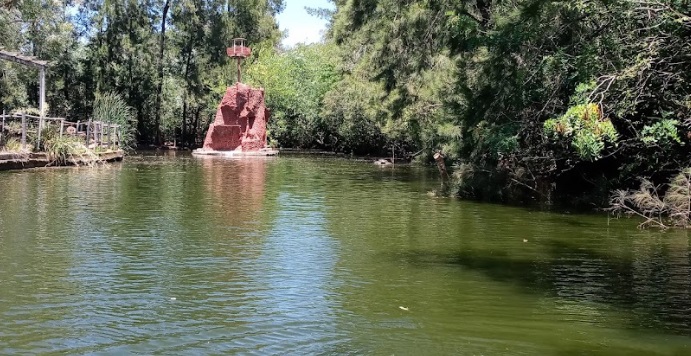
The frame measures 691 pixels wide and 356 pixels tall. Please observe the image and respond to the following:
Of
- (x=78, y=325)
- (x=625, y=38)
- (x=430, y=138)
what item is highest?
(x=625, y=38)

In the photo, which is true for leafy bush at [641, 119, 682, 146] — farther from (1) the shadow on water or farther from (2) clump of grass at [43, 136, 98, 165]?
(2) clump of grass at [43, 136, 98, 165]

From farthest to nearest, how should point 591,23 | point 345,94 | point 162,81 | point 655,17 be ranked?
point 162,81 → point 345,94 → point 591,23 → point 655,17

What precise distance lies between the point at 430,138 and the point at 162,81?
33.0 metres

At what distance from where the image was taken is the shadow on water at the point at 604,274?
6418mm

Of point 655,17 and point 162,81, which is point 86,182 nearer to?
point 655,17

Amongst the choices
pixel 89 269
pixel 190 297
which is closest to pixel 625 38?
pixel 190 297

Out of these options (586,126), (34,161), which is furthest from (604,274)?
(34,161)

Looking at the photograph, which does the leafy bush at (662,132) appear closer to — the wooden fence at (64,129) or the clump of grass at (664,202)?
the clump of grass at (664,202)

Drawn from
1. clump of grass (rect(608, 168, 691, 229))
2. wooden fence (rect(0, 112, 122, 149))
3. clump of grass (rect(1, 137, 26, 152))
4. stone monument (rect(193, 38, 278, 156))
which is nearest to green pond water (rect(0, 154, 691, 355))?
clump of grass (rect(608, 168, 691, 229))

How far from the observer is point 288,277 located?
7.60 meters

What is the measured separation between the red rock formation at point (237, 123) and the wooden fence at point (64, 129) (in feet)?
25.6

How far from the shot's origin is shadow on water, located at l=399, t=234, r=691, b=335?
21.1 feet

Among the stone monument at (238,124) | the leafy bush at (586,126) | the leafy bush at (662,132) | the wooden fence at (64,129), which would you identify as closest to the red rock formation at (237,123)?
the stone monument at (238,124)

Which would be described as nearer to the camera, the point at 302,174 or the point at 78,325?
the point at 78,325
